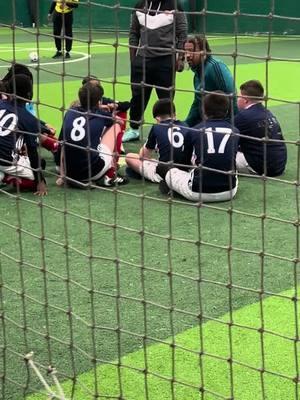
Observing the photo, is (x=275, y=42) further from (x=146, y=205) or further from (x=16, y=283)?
(x=16, y=283)

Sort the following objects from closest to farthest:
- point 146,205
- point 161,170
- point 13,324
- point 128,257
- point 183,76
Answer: point 13,324 → point 128,257 → point 146,205 → point 161,170 → point 183,76

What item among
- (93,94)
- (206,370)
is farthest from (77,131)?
(206,370)

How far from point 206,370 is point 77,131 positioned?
259 centimetres

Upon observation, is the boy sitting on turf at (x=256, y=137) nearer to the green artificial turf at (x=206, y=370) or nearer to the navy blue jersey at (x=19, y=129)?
the navy blue jersey at (x=19, y=129)

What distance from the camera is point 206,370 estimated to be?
2939mm

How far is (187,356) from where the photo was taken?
10.0ft

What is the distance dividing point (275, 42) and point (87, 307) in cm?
1499

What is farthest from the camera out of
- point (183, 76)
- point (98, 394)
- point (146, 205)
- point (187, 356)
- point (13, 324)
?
point (183, 76)

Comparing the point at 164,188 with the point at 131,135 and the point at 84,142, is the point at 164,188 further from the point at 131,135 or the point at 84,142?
the point at 131,135

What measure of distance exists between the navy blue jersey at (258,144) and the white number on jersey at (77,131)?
1.12m

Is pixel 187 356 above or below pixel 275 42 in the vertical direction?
above

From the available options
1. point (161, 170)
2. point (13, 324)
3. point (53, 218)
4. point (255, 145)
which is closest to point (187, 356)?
point (13, 324)

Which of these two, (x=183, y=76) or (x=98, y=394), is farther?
(x=183, y=76)

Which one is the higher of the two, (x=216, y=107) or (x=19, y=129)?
(x=216, y=107)
